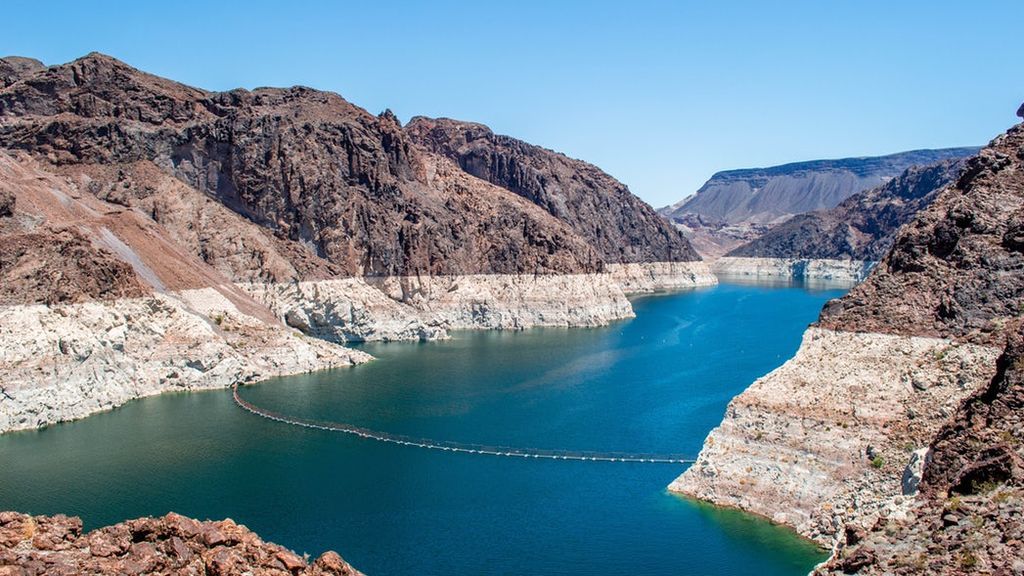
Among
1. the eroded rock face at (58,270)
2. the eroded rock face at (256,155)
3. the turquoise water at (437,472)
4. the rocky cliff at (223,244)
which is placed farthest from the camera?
the eroded rock face at (256,155)

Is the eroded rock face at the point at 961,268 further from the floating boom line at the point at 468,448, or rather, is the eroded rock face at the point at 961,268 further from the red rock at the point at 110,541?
the red rock at the point at 110,541

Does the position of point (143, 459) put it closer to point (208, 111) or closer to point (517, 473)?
point (517, 473)

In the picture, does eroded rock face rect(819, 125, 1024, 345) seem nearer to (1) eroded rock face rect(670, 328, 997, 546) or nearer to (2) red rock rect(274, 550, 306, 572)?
(1) eroded rock face rect(670, 328, 997, 546)

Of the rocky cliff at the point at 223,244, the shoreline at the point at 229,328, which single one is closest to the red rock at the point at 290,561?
the shoreline at the point at 229,328

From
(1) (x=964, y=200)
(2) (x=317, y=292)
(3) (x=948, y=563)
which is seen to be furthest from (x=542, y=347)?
(3) (x=948, y=563)

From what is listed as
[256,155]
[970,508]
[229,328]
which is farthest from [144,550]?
[256,155]

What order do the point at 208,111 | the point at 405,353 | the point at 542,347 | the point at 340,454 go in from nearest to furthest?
the point at 340,454
the point at 405,353
the point at 542,347
the point at 208,111

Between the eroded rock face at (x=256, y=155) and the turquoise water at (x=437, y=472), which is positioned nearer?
the turquoise water at (x=437, y=472)

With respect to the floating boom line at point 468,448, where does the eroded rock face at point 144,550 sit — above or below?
above
